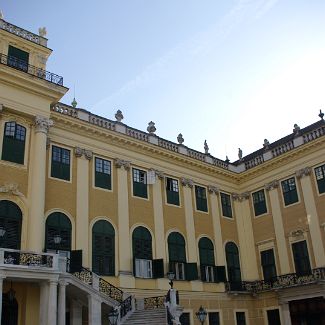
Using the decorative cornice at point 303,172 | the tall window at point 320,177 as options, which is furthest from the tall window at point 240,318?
the decorative cornice at point 303,172

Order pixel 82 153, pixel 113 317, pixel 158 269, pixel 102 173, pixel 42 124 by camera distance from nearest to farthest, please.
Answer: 1. pixel 113 317
2. pixel 42 124
3. pixel 82 153
4. pixel 158 269
5. pixel 102 173

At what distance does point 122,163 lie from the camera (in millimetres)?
25219

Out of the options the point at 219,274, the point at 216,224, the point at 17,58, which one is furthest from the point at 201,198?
the point at 17,58

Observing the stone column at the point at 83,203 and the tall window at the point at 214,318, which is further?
the tall window at the point at 214,318

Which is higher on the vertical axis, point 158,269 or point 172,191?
point 172,191

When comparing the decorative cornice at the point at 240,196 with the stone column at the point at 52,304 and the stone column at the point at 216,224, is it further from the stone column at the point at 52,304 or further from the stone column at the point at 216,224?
the stone column at the point at 52,304

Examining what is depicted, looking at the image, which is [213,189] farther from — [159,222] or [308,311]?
[308,311]

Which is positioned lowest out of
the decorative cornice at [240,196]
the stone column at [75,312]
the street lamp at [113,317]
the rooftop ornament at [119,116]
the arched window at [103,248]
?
the street lamp at [113,317]

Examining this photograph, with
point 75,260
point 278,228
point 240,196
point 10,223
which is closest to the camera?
point 10,223

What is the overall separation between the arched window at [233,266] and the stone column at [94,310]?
11.6 meters

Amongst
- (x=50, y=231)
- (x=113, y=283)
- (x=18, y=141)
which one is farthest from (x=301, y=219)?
(x=18, y=141)

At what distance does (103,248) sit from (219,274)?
846 centimetres

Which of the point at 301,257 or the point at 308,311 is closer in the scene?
the point at 308,311

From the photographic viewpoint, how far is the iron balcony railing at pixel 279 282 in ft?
83.7
